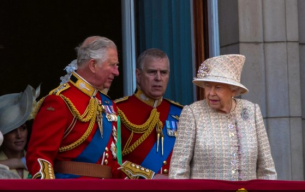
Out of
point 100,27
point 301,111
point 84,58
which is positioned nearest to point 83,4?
point 100,27

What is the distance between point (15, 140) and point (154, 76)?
1.12 m

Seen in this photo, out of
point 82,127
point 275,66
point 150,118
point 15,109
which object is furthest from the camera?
point 275,66

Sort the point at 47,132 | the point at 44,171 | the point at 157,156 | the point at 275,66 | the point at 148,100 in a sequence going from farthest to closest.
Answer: the point at 275,66 < the point at 148,100 < the point at 157,156 < the point at 47,132 < the point at 44,171

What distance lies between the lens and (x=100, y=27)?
11102 millimetres

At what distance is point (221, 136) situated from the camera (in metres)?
5.90

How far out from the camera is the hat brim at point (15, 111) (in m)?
7.09

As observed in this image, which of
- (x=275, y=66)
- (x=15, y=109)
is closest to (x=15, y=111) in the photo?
(x=15, y=109)

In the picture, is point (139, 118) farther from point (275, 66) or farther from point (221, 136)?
point (275, 66)

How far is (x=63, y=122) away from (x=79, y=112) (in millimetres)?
201

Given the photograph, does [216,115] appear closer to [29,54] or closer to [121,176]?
[121,176]

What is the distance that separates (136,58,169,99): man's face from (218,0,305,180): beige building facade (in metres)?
1.01

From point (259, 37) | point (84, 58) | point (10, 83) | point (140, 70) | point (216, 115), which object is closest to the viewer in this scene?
point (216, 115)

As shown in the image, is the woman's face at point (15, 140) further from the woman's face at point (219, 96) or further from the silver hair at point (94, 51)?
the woman's face at point (219, 96)

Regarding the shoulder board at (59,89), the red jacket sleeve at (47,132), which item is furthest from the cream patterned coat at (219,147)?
the shoulder board at (59,89)
